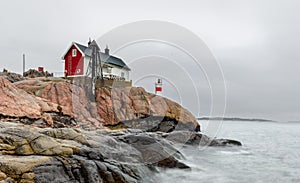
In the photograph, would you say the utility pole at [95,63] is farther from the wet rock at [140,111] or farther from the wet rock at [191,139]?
the wet rock at [191,139]

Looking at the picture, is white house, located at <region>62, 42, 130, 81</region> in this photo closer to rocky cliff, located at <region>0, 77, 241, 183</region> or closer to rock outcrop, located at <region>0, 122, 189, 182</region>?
rocky cliff, located at <region>0, 77, 241, 183</region>

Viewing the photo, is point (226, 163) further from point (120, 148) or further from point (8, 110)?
point (8, 110)

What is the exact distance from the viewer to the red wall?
31875 millimetres

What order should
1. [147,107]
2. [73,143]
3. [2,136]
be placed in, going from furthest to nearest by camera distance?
[147,107], [73,143], [2,136]

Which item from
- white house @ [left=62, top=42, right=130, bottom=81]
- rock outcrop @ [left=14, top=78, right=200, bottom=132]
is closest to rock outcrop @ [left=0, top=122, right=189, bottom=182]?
rock outcrop @ [left=14, top=78, right=200, bottom=132]

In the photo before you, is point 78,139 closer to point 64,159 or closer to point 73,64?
point 64,159

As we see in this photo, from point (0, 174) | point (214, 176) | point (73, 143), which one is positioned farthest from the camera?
point (214, 176)

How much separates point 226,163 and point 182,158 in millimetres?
3425

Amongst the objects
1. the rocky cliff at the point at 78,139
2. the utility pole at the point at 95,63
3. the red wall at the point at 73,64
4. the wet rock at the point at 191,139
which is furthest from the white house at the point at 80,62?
the wet rock at the point at 191,139

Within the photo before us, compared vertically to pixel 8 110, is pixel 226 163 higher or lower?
lower

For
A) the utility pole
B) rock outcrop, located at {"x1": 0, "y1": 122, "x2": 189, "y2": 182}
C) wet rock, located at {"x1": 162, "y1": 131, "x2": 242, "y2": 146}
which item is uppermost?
the utility pole

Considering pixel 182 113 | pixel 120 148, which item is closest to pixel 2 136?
pixel 120 148

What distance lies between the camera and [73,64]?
32875 mm

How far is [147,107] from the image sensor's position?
31578mm
